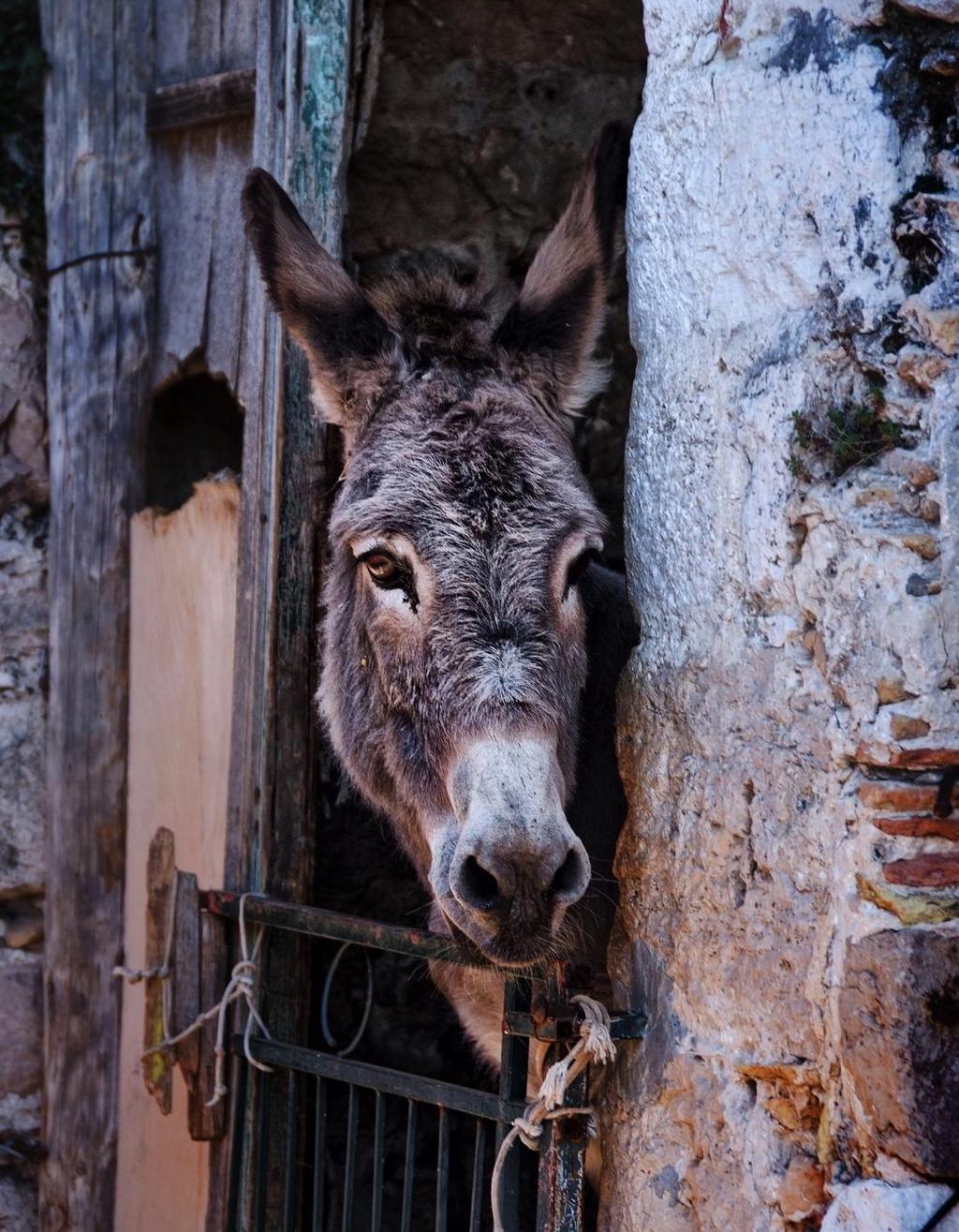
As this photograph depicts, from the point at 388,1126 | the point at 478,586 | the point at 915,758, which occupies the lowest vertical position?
the point at 388,1126

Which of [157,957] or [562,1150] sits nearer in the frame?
[562,1150]

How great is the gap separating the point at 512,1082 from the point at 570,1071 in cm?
28

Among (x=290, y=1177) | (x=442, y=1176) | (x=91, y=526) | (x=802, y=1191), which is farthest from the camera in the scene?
(x=91, y=526)

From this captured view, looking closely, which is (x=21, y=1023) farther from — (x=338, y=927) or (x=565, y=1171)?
(x=565, y=1171)

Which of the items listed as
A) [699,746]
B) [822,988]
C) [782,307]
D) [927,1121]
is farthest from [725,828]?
[782,307]

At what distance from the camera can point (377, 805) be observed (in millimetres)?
2746

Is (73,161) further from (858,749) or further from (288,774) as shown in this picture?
(858,749)

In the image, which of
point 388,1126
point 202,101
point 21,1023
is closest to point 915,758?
point 388,1126

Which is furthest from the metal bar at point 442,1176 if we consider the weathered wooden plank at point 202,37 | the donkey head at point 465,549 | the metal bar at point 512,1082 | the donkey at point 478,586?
the weathered wooden plank at point 202,37

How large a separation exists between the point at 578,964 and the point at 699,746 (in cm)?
42

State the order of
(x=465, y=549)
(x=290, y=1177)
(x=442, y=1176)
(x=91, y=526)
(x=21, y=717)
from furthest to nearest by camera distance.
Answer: (x=21, y=717), (x=91, y=526), (x=290, y=1177), (x=442, y=1176), (x=465, y=549)

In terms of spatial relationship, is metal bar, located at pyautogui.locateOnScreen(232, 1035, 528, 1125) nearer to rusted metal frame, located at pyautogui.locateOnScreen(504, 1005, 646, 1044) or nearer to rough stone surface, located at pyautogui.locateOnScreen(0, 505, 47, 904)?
rusted metal frame, located at pyautogui.locateOnScreen(504, 1005, 646, 1044)

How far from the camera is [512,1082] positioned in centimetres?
240

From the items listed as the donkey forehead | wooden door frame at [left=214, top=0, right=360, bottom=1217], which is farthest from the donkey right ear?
wooden door frame at [left=214, top=0, right=360, bottom=1217]
